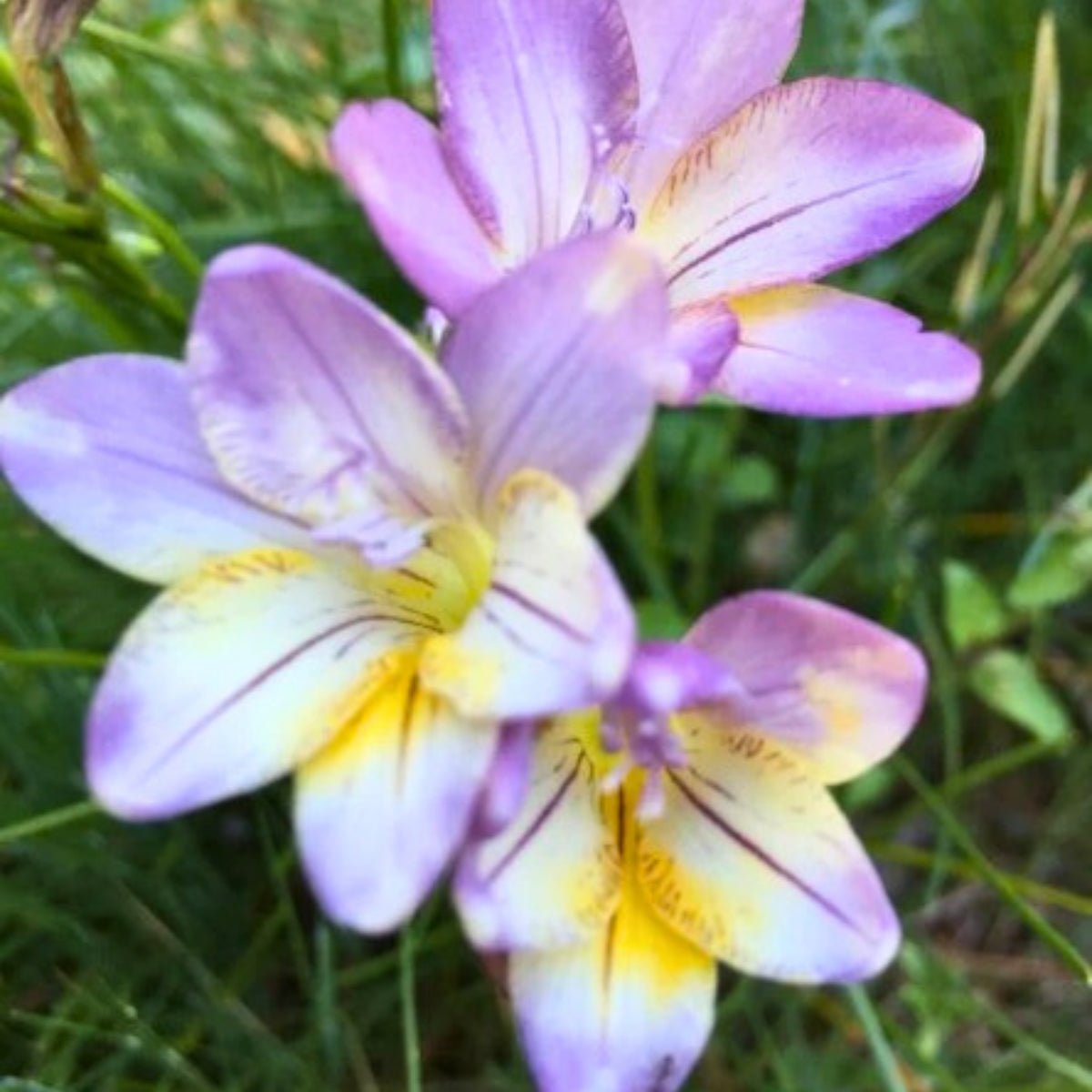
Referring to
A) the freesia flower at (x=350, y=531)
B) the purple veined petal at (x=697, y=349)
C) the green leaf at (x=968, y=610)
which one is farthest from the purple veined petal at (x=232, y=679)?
the green leaf at (x=968, y=610)

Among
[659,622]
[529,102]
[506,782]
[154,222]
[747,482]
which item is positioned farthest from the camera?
[747,482]

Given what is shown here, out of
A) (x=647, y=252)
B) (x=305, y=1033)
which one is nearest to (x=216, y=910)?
(x=305, y=1033)

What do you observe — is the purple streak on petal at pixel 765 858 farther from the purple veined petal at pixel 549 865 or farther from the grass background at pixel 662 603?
the grass background at pixel 662 603

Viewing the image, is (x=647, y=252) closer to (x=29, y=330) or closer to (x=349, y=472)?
(x=349, y=472)

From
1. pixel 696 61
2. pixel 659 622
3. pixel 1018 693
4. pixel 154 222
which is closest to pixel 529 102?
pixel 696 61

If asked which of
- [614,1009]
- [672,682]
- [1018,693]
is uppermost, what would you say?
[672,682]

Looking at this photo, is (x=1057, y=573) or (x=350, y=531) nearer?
(x=350, y=531)

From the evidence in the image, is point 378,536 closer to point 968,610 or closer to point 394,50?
point 394,50

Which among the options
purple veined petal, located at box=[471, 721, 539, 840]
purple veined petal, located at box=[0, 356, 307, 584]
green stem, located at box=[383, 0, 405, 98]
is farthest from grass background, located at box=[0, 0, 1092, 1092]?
purple veined petal, located at box=[471, 721, 539, 840]
